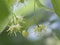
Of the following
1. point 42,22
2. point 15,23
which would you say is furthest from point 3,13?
point 42,22

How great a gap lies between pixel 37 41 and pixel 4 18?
0.71 feet

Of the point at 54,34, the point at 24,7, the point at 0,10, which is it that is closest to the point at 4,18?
the point at 0,10

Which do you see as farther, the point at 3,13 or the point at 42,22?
the point at 42,22

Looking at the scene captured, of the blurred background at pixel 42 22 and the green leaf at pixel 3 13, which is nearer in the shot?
the green leaf at pixel 3 13

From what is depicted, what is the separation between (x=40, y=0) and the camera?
70cm

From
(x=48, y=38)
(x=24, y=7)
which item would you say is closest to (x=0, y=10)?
(x=24, y=7)

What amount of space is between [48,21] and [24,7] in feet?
0.41

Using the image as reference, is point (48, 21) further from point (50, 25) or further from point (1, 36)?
point (1, 36)

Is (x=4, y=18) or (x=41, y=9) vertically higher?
(x=41, y=9)

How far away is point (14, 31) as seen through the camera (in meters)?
0.71

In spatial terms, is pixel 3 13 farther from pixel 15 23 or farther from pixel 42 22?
pixel 42 22

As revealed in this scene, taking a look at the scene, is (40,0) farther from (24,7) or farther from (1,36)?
(1,36)

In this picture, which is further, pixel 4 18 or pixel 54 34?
pixel 54 34

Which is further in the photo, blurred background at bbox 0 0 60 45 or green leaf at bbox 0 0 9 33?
blurred background at bbox 0 0 60 45
